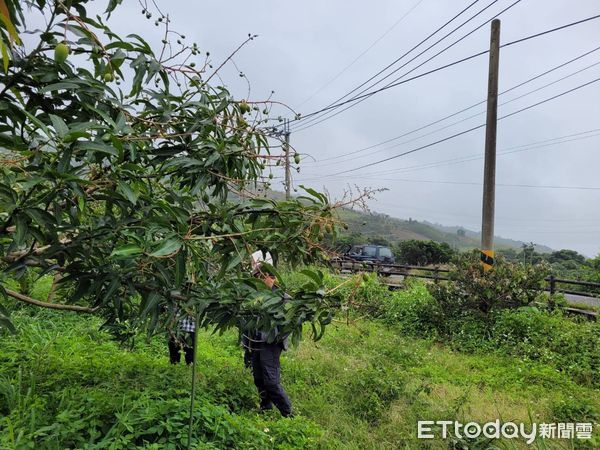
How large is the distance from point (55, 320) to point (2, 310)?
15.7ft

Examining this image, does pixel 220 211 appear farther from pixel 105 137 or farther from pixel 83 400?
Result: pixel 83 400

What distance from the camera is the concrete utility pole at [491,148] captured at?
25.1ft

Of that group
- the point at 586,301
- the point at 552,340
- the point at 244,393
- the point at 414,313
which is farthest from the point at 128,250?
the point at 586,301

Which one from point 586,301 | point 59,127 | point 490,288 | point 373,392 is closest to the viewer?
point 59,127

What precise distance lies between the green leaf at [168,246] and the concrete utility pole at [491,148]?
7.06 metres

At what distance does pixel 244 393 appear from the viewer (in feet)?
12.1

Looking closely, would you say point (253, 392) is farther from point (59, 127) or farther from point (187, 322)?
point (59, 127)

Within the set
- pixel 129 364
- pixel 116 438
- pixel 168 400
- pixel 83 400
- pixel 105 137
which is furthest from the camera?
pixel 129 364

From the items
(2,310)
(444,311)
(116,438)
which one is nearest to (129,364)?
(116,438)

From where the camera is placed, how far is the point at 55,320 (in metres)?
5.81

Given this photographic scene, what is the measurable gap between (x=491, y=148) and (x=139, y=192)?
7.21 meters

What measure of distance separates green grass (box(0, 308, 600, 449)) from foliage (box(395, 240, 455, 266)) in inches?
694

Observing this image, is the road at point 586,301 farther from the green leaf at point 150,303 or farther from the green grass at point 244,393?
the green leaf at point 150,303

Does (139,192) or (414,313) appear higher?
(139,192)
